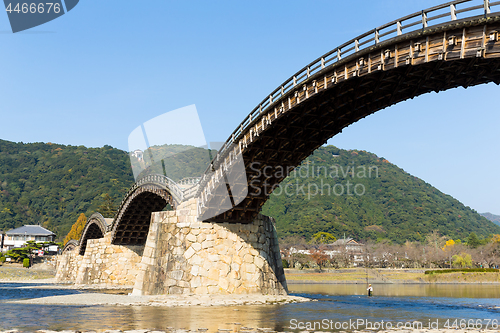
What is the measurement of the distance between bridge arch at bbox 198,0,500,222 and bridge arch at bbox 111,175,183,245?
1460cm

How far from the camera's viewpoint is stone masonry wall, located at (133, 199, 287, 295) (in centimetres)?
3222

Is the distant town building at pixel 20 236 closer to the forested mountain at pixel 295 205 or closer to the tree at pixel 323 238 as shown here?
the forested mountain at pixel 295 205

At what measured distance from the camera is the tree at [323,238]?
5640 inches

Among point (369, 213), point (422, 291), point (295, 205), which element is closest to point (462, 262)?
point (422, 291)

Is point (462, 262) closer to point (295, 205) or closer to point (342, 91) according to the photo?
point (295, 205)

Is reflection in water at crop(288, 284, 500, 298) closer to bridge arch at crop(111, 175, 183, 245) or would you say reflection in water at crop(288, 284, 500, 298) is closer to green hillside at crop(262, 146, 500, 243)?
bridge arch at crop(111, 175, 183, 245)

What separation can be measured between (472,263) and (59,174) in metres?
180

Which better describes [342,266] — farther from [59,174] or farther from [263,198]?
[59,174]

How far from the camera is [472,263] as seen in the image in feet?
346

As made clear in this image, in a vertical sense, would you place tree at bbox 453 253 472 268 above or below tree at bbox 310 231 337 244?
below

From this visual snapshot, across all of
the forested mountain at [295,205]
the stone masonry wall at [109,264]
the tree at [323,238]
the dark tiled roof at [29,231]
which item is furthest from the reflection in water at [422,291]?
the dark tiled roof at [29,231]

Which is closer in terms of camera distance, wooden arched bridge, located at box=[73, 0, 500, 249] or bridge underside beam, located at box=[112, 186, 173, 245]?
wooden arched bridge, located at box=[73, 0, 500, 249]

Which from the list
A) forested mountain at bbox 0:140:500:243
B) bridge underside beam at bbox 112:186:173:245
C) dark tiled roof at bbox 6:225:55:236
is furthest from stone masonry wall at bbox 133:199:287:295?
dark tiled roof at bbox 6:225:55:236

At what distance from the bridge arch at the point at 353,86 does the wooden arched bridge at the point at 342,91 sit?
0.04 meters
